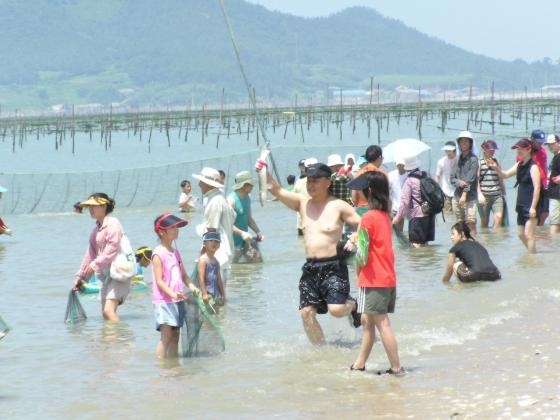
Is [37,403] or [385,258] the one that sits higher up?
[385,258]

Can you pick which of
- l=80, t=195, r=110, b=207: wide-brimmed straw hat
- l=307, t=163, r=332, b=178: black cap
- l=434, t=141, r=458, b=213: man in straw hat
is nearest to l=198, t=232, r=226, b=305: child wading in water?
l=80, t=195, r=110, b=207: wide-brimmed straw hat

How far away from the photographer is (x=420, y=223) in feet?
51.9

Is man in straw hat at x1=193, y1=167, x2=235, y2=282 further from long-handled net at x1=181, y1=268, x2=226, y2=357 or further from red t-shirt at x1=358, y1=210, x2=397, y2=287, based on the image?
red t-shirt at x1=358, y1=210, x2=397, y2=287

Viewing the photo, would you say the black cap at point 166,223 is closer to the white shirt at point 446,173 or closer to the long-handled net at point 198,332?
the long-handled net at point 198,332

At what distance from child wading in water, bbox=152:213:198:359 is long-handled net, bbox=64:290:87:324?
97.1 inches

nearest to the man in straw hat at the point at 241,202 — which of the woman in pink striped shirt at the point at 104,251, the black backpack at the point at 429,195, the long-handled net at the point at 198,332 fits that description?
the black backpack at the point at 429,195

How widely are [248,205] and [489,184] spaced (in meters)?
5.31

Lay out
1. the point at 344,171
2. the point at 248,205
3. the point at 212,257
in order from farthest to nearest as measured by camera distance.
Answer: the point at 344,171 < the point at 248,205 < the point at 212,257

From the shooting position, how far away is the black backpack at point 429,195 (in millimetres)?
15055

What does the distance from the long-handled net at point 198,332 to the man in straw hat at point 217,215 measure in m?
2.17

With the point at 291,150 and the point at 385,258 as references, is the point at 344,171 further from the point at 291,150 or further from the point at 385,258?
the point at 291,150

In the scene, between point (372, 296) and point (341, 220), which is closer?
point (372, 296)

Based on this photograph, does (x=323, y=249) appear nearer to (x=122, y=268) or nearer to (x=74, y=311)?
(x=122, y=268)

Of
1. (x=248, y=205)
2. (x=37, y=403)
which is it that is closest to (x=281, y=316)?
(x=248, y=205)
